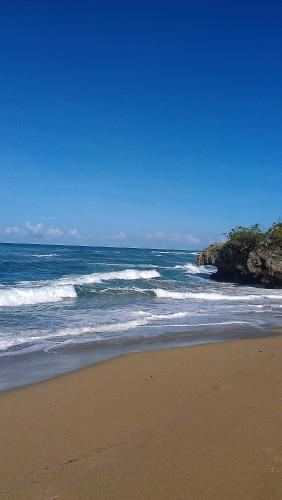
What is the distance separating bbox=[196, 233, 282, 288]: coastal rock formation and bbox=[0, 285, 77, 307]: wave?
1387 centimetres

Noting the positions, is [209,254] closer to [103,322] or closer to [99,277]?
[99,277]

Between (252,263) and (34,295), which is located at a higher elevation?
(252,263)

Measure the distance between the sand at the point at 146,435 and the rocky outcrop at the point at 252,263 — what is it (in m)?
21.0

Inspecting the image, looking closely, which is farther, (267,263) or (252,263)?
(252,263)

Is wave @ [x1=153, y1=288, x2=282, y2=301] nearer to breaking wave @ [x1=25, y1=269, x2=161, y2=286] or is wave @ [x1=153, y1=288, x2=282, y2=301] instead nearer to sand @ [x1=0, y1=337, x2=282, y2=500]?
breaking wave @ [x1=25, y1=269, x2=161, y2=286]

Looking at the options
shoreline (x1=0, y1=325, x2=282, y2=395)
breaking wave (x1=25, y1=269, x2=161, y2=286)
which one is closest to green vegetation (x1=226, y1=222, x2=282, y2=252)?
breaking wave (x1=25, y1=269, x2=161, y2=286)

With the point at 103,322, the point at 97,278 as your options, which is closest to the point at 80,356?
the point at 103,322

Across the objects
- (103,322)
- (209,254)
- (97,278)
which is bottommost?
(103,322)

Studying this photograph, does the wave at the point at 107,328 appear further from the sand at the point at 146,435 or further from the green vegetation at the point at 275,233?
the green vegetation at the point at 275,233

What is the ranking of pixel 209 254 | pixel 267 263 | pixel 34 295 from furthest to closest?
pixel 209 254 < pixel 267 263 < pixel 34 295

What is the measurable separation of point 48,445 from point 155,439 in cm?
123

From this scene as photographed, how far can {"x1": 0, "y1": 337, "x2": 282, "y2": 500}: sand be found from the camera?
3.76m

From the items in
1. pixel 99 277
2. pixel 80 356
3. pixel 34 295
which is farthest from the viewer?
pixel 99 277

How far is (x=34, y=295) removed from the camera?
1998cm
